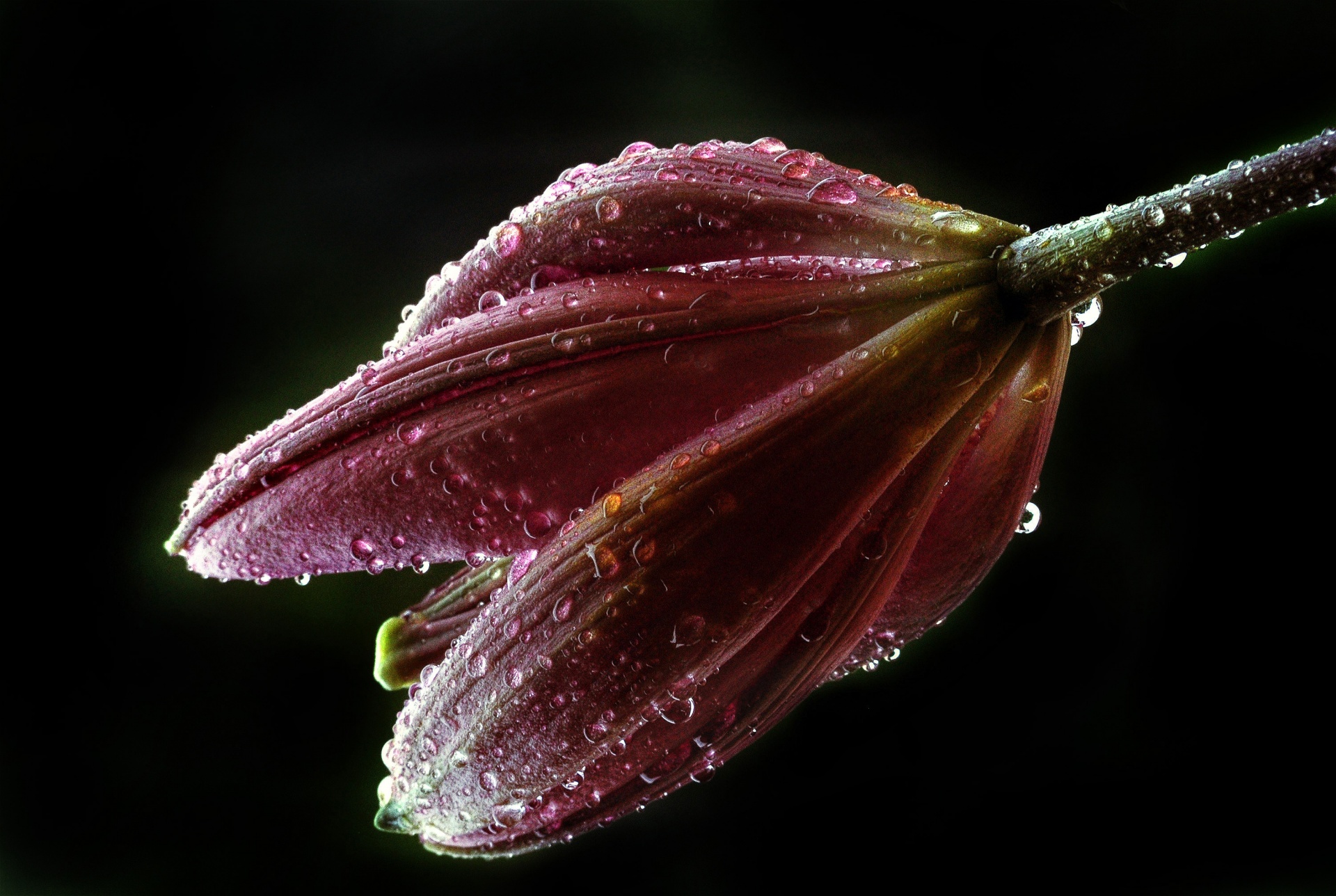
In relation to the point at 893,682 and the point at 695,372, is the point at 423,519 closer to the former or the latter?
the point at 695,372

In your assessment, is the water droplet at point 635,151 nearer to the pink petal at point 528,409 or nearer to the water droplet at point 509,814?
the pink petal at point 528,409

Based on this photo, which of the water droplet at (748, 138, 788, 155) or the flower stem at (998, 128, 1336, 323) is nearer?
the flower stem at (998, 128, 1336, 323)

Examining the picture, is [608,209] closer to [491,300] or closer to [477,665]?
[491,300]

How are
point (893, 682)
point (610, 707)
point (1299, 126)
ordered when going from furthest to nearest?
1. point (893, 682)
2. point (1299, 126)
3. point (610, 707)

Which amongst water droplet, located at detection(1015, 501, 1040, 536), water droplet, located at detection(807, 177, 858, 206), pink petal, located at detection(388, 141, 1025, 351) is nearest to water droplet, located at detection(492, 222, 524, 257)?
pink petal, located at detection(388, 141, 1025, 351)

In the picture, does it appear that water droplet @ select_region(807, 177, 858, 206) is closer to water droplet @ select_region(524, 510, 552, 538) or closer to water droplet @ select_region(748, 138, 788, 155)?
water droplet @ select_region(748, 138, 788, 155)

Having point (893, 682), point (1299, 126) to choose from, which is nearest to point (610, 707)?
point (893, 682)
